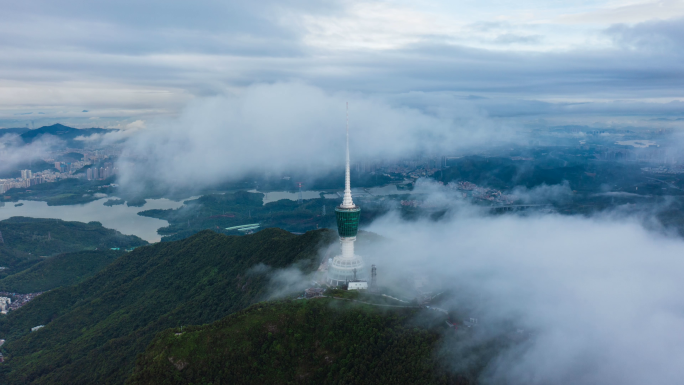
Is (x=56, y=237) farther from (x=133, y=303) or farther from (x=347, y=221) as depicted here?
(x=347, y=221)

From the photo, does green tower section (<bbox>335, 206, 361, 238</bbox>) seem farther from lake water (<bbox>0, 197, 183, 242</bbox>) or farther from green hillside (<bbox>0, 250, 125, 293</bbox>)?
lake water (<bbox>0, 197, 183, 242</bbox>)

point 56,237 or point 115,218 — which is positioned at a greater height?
point 56,237

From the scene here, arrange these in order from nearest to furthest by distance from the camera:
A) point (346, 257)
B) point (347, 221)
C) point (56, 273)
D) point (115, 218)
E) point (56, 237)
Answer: point (346, 257) < point (347, 221) < point (56, 273) < point (56, 237) < point (115, 218)

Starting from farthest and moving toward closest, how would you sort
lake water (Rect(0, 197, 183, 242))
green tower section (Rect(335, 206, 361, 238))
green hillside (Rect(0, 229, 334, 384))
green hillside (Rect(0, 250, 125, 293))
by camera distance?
lake water (Rect(0, 197, 183, 242)) → green hillside (Rect(0, 250, 125, 293)) → green tower section (Rect(335, 206, 361, 238)) → green hillside (Rect(0, 229, 334, 384))

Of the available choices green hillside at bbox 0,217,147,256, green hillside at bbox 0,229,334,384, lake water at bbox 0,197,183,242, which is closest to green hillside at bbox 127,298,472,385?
green hillside at bbox 0,229,334,384

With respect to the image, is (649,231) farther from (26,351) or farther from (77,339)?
(26,351)

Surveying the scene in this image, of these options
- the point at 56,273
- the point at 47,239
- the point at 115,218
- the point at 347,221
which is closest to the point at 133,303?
the point at 56,273
